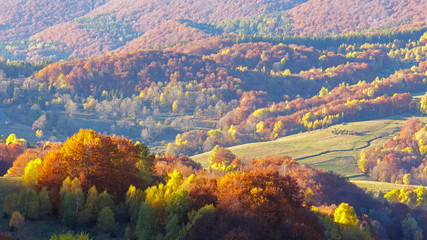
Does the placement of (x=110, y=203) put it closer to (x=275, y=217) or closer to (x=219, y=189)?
(x=219, y=189)

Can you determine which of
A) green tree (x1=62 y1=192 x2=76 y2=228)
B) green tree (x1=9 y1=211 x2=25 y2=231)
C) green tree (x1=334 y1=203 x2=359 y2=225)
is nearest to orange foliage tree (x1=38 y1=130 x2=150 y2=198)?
green tree (x1=62 y1=192 x2=76 y2=228)

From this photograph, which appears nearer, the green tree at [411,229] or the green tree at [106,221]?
the green tree at [106,221]

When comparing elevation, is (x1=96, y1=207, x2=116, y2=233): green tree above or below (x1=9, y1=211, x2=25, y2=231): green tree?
below

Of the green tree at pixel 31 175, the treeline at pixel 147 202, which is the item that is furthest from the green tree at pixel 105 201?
the green tree at pixel 31 175

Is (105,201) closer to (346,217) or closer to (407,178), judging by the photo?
(346,217)

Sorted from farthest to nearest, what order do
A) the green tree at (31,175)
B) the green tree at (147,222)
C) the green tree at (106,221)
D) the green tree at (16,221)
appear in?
the green tree at (31,175) < the green tree at (106,221) < the green tree at (147,222) < the green tree at (16,221)

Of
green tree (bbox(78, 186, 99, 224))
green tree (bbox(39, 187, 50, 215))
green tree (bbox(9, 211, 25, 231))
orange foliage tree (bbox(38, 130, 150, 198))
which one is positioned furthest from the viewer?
orange foliage tree (bbox(38, 130, 150, 198))

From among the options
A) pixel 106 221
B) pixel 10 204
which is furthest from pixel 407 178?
pixel 10 204

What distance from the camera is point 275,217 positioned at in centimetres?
4828

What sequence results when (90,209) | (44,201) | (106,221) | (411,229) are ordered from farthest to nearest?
1. (411,229)
2. (44,201)
3. (90,209)
4. (106,221)

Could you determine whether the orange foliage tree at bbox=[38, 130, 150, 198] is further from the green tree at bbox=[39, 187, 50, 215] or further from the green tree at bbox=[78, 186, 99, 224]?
the green tree at bbox=[39, 187, 50, 215]

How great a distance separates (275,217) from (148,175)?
20000mm

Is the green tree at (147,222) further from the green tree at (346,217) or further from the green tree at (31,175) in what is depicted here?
the green tree at (346,217)

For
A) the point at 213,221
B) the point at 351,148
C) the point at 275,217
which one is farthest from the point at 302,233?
the point at 351,148
